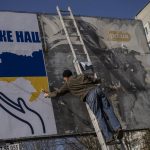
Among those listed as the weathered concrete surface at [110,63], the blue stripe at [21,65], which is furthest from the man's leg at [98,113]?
the blue stripe at [21,65]

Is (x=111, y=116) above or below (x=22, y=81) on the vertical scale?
below

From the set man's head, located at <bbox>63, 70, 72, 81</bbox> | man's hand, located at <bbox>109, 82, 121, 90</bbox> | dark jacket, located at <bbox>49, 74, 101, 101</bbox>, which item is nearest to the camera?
dark jacket, located at <bbox>49, 74, 101, 101</bbox>

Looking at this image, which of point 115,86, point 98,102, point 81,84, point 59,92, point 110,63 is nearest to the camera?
point 98,102

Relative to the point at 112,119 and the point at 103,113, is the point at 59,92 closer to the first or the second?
the point at 103,113

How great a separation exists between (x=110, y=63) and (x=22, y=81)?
2.50 meters

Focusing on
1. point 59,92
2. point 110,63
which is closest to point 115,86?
point 110,63

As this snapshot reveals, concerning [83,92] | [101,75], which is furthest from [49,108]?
[101,75]

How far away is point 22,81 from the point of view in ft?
27.8

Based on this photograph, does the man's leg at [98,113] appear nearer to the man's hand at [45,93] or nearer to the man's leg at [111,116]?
the man's leg at [111,116]

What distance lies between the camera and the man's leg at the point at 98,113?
723 cm

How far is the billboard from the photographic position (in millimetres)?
8047

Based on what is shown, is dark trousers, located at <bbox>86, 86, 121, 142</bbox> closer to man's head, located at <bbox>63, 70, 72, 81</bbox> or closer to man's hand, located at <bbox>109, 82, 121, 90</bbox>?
man's head, located at <bbox>63, 70, 72, 81</bbox>

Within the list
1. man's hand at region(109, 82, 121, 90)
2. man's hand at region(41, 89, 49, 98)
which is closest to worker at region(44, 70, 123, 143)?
man's hand at region(41, 89, 49, 98)

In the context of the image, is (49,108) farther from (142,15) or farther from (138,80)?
(142,15)
